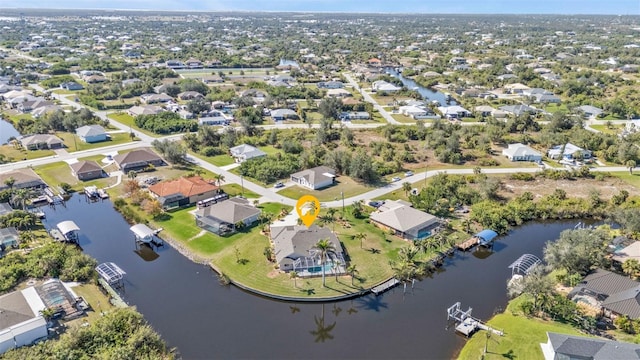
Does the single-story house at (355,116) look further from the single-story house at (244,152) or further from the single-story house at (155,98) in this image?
the single-story house at (155,98)

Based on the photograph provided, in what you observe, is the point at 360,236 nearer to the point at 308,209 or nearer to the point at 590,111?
the point at 308,209

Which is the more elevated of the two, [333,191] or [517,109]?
[517,109]

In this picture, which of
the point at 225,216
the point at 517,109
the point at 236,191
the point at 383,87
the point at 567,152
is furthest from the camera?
the point at 383,87

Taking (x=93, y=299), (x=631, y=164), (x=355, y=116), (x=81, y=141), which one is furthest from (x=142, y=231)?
(x=631, y=164)

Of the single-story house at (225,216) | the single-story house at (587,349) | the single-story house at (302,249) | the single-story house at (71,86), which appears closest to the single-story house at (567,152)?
the single-story house at (302,249)

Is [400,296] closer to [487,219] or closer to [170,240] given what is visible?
[487,219]

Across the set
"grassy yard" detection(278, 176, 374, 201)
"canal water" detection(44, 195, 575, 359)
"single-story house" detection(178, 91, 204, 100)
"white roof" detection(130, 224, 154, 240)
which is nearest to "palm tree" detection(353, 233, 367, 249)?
"canal water" detection(44, 195, 575, 359)

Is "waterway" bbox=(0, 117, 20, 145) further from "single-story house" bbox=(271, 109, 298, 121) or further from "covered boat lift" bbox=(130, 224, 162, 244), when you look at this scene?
"covered boat lift" bbox=(130, 224, 162, 244)
